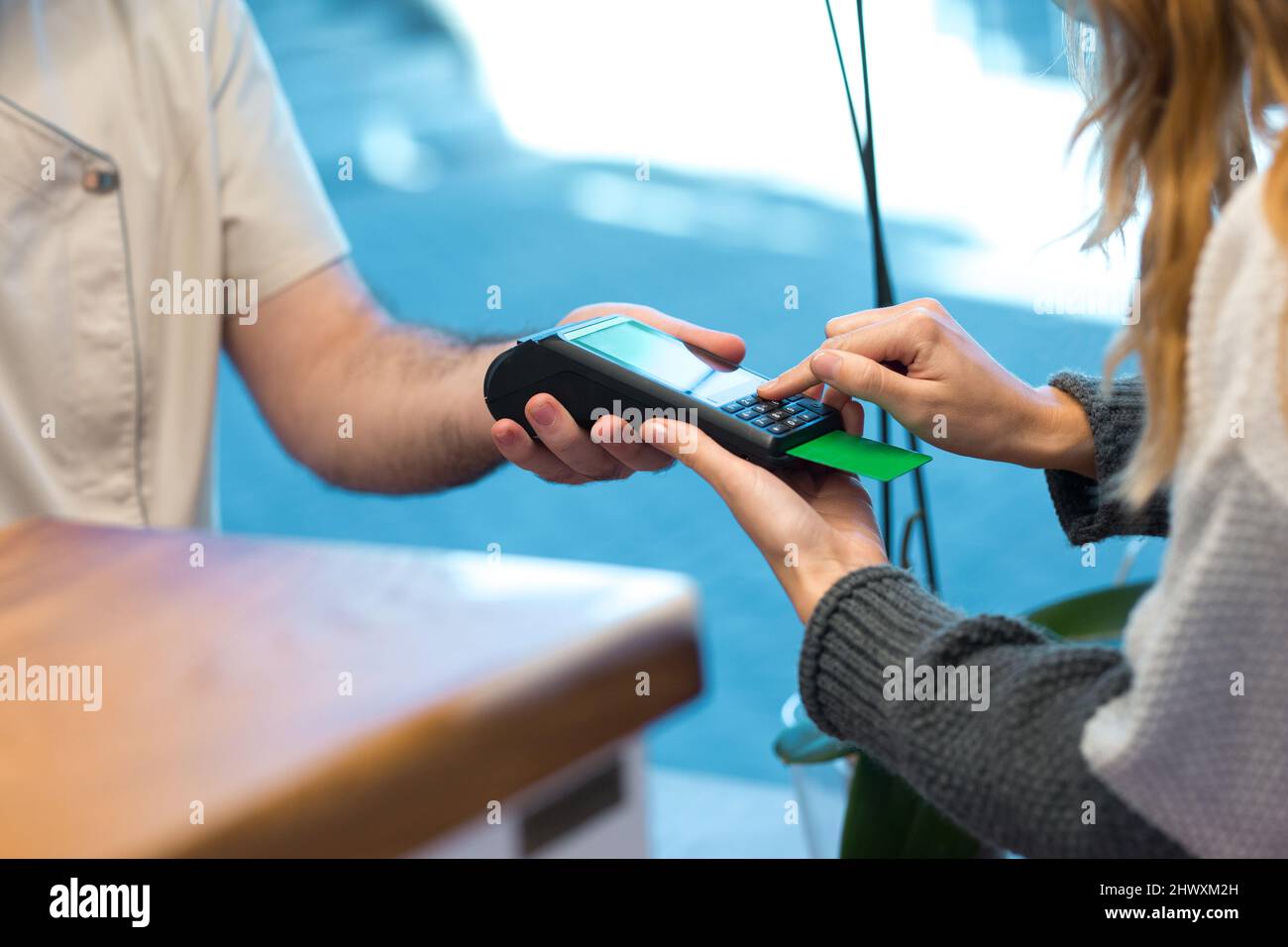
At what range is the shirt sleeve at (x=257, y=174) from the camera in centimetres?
95

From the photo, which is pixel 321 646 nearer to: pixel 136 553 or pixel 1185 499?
pixel 136 553

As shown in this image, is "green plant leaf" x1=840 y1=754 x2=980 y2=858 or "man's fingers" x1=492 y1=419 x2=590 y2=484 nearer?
"man's fingers" x1=492 y1=419 x2=590 y2=484

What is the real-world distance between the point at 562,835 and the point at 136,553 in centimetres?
23

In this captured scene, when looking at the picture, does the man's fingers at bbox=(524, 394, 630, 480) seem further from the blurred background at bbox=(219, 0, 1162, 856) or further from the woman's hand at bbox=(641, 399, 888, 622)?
the blurred background at bbox=(219, 0, 1162, 856)

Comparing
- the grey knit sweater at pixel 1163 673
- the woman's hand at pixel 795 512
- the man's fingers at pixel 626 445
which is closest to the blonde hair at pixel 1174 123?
the grey knit sweater at pixel 1163 673

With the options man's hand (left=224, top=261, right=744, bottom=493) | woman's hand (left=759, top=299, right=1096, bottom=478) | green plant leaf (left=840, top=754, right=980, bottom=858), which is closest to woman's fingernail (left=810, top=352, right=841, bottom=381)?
woman's hand (left=759, top=299, right=1096, bottom=478)

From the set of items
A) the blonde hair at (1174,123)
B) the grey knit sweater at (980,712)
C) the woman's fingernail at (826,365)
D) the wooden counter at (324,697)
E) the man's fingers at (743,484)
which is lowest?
the grey knit sweater at (980,712)

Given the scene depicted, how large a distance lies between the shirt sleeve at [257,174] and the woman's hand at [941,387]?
1.44 feet

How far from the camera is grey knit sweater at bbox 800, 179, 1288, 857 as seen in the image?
448 millimetres

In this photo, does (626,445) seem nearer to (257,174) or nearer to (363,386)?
(363,386)

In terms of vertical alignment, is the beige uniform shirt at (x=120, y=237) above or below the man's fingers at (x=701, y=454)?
above

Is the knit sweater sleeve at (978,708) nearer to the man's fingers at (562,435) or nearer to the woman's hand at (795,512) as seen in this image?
the woman's hand at (795,512)

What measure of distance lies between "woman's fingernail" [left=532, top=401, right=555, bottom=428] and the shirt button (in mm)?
374

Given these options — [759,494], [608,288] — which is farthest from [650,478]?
[759,494]
